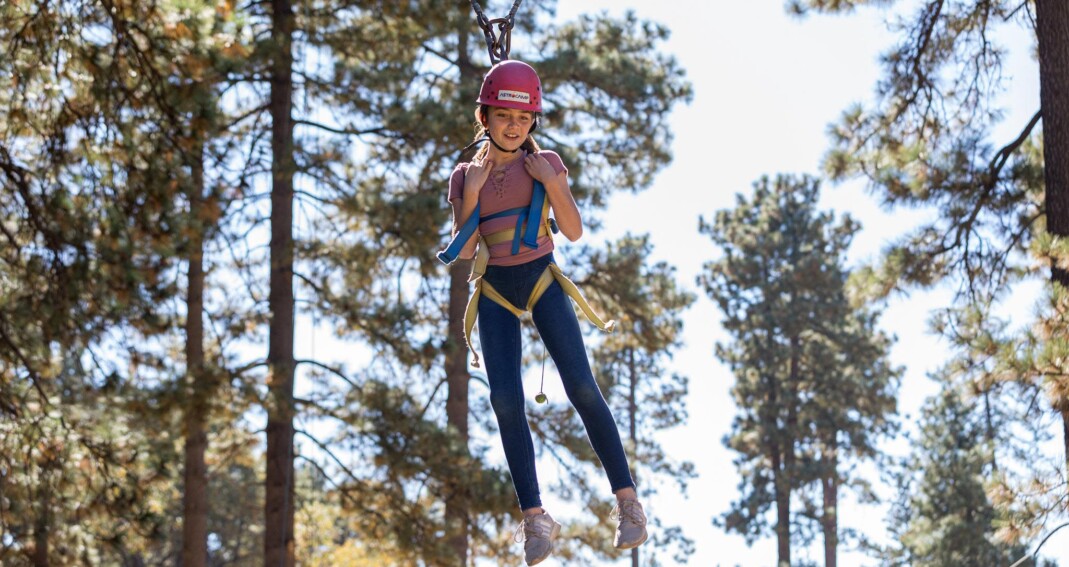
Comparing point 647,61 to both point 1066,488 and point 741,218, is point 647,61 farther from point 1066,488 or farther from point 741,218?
point 741,218

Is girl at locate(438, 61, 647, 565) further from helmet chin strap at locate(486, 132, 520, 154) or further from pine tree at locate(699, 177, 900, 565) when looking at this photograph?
pine tree at locate(699, 177, 900, 565)

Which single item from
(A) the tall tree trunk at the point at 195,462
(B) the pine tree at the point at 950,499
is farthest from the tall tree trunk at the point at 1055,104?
(B) the pine tree at the point at 950,499

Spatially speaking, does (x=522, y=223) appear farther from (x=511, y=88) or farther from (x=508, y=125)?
(x=511, y=88)

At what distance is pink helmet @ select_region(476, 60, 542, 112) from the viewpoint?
4.79 meters

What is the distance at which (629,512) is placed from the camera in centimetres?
488

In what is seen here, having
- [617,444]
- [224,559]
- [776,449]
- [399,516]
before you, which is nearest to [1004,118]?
[399,516]

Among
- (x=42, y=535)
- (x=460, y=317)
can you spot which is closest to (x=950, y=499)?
(x=460, y=317)

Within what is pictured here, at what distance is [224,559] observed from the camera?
37.8 metres

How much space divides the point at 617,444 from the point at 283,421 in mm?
10180

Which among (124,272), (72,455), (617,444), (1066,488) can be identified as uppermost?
(124,272)

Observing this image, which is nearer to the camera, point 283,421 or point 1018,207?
point 1018,207

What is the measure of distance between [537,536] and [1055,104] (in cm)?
706

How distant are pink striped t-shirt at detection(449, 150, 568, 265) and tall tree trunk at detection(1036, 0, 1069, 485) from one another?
635cm

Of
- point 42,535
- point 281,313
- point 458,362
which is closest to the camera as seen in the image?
point 42,535
